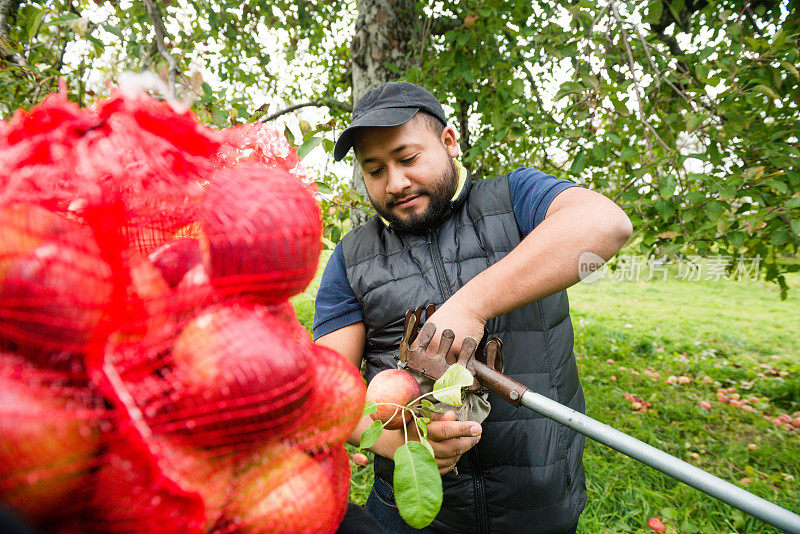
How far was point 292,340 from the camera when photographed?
55 cm

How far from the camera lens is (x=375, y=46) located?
130 inches

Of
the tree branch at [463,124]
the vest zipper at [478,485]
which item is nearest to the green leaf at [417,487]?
the vest zipper at [478,485]

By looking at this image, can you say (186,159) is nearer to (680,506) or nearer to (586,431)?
(586,431)

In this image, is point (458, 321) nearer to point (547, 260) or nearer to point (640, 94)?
point (547, 260)

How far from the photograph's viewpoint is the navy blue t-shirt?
1653 mm

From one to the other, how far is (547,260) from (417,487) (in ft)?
2.58

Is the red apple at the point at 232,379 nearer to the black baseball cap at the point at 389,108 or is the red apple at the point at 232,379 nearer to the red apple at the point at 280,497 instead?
the red apple at the point at 280,497

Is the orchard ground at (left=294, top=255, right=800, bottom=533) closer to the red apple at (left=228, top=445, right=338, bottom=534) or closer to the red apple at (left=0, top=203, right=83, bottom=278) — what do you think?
the red apple at (left=228, top=445, right=338, bottom=534)

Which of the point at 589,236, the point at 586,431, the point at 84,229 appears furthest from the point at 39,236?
the point at 589,236

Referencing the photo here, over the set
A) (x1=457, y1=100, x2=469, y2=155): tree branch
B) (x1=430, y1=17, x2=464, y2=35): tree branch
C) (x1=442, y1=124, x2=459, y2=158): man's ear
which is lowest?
(x1=442, y1=124, x2=459, y2=158): man's ear

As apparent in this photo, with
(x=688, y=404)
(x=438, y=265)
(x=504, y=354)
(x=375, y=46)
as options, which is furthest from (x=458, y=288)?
(x=688, y=404)

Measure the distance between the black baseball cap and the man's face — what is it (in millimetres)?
46

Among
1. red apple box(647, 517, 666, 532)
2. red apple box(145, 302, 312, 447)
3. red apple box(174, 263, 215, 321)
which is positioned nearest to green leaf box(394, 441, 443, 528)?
red apple box(145, 302, 312, 447)

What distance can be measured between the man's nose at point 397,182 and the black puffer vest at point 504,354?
225 mm
